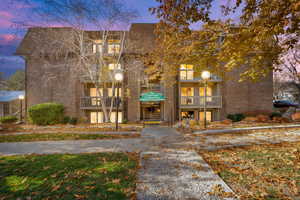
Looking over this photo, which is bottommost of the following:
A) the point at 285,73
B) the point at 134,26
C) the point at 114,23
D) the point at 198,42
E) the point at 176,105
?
the point at 176,105

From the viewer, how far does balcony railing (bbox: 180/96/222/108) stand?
51.9 feet

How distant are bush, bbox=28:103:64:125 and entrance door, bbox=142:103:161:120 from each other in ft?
30.1

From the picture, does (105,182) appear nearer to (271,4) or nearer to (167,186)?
(167,186)

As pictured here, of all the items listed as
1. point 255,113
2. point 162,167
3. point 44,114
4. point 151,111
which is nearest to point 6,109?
point 44,114

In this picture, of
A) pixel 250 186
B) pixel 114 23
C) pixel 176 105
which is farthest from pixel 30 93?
pixel 250 186

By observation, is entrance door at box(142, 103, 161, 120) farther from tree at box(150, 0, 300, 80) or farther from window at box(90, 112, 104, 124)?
tree at box(150, 0, 300, 80)

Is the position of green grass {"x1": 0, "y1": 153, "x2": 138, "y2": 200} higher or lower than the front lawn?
lower

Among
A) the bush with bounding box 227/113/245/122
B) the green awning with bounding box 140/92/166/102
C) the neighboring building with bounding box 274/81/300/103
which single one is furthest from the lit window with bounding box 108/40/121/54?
→ the neighboring building with bounding box 274/81/300/103

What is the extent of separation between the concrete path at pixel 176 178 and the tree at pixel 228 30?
470 cm

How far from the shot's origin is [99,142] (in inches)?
278

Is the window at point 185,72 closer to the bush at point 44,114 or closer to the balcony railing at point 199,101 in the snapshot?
the balcony railing at point 199,101

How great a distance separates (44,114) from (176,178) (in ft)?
46.5

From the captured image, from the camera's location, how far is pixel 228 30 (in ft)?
19.2

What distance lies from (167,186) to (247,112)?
1656 cm
